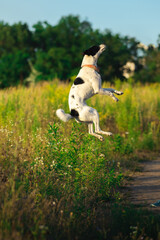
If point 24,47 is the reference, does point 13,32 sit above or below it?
above

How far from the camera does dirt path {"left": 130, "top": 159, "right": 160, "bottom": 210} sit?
18.8 feet

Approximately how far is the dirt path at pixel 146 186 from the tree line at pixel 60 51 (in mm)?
21590

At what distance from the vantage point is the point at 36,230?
10.8ft

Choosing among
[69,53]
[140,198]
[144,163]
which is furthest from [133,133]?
[69,53]

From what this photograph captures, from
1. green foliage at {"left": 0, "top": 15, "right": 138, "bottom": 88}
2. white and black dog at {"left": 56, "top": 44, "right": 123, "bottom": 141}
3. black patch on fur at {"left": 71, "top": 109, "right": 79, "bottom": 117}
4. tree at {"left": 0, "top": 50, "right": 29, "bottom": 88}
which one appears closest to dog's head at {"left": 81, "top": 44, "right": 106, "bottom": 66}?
white and black dog at {"left": 56, "top": 44, "right": 123, "bottom": 141}

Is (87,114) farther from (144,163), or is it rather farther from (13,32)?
(13,32)

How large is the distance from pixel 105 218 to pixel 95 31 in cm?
3190

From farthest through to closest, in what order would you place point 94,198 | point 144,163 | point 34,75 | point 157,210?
point 34,75
point 144,163
point 94,198
point 157,210

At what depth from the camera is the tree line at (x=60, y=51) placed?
2998cm

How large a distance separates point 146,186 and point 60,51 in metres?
25.4

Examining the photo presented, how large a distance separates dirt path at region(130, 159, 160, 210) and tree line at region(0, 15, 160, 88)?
21590 millimetres

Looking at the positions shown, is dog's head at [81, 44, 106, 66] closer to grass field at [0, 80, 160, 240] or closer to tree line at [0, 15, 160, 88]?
grass field at [0, 80, 160, 240]

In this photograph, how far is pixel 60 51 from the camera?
30.7 meters

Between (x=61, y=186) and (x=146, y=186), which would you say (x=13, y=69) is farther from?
(x=61, y=186)
